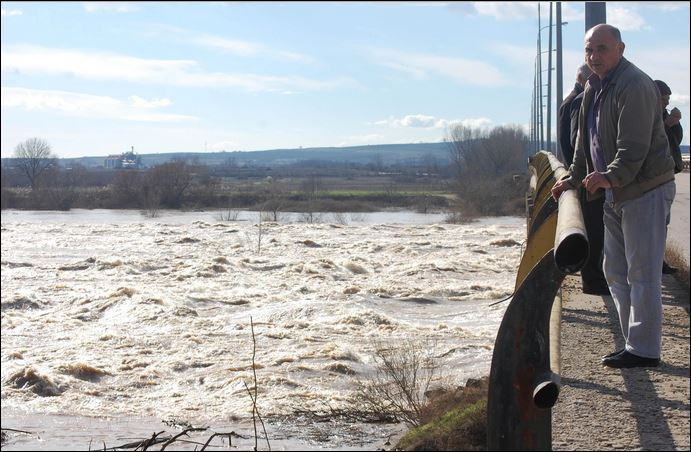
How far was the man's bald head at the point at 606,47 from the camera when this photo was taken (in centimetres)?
466

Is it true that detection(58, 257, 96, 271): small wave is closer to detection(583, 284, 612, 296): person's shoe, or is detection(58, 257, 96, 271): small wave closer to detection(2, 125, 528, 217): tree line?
detection(2, 125, 528, 217): tree line

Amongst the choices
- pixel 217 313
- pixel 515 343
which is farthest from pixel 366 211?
pixel 515 343

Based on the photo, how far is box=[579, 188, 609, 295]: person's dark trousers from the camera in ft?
23.0

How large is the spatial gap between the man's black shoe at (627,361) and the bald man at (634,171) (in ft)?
0.11

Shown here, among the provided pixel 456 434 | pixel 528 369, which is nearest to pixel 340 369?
pixel 456 434

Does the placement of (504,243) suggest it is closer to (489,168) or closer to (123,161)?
(123,161)

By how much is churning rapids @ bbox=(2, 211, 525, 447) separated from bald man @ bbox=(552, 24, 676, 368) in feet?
11.9

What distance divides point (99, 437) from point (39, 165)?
436 inches

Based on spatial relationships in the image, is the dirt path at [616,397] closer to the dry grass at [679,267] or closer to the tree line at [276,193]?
the dry grass at [679,267]

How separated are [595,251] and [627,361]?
266 centimetres

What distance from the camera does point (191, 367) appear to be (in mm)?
16828

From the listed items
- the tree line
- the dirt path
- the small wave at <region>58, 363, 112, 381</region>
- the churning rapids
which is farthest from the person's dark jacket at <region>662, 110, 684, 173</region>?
the tree line

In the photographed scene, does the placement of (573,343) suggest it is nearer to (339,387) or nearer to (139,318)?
(339,387)

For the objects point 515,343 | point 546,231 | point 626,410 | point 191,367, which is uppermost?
point 546,231
